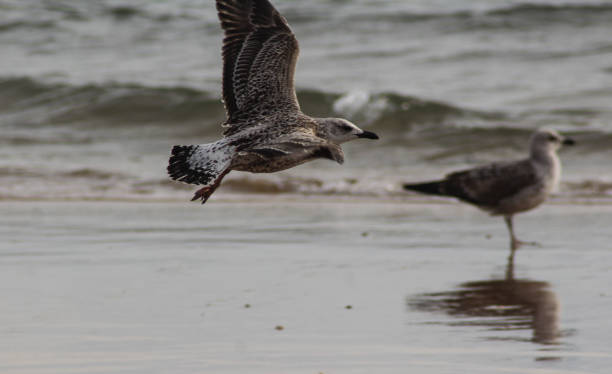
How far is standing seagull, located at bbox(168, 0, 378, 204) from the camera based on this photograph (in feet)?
14.3

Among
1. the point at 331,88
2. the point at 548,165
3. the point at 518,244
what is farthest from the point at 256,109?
the point at 331,88

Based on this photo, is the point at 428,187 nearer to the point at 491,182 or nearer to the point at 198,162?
the point at 491,182

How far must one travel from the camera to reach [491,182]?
7934mm

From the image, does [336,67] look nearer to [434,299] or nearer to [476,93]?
[476,93]

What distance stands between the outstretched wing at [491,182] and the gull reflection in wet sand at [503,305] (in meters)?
1.82

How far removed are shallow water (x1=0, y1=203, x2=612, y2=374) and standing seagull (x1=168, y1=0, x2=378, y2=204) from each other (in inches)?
32.9

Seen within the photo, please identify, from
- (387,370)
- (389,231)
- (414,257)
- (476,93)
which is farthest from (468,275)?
(476,93)

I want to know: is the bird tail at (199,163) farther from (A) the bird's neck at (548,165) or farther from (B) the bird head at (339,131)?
(A) the bird's neck at (548,165)

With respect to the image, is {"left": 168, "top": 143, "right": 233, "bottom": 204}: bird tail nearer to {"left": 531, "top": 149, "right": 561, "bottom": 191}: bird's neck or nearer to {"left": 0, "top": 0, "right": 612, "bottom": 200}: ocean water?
{"left": 531, "top": 149, "right": 561, "bottom": 191}: bird's neck

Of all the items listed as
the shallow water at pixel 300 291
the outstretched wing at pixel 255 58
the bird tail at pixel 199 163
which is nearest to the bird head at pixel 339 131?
the outstretched wing at pixel 255 58

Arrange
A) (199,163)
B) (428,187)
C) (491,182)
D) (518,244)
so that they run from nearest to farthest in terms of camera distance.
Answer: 1. (199,163)
2. (518,244)
3. (491,182)
4. (428,187)

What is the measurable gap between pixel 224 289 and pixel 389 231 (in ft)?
7.29

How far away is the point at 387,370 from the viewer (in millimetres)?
4191

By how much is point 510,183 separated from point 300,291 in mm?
2877
